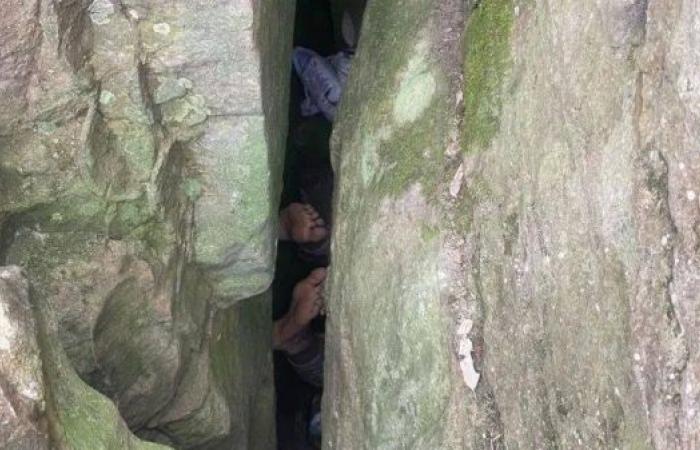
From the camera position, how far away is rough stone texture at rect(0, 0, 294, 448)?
6.70 ft

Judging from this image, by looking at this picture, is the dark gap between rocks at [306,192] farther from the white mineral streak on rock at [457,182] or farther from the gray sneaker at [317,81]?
the white mineral streak on rock at [457,182]

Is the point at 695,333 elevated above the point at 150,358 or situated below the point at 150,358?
above

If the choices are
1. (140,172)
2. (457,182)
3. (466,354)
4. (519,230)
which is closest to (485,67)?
(457,182)

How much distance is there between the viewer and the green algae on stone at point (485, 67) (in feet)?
7.11

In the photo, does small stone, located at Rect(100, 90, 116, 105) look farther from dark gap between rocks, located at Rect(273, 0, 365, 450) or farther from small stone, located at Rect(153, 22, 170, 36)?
dark gap between rocks, located at Rect(273, 0, 365, 450)

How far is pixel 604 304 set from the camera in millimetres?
1628

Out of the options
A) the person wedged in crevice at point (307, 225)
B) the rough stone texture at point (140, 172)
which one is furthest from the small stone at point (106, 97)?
the person wedged in crevice at point (307, 225)

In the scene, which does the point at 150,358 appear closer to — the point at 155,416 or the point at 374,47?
the point at 155,416

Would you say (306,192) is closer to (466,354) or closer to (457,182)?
(457,182)

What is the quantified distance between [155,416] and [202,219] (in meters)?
0.67

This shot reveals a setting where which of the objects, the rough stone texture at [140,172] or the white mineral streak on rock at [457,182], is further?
the white mineral streak on rock at [457,182]

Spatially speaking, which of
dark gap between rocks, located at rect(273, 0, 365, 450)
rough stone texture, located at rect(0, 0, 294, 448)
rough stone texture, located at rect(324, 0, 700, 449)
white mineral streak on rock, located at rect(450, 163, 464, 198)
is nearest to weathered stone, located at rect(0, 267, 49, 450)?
rough stone texture, located at rect(0, 0, 294, 448)

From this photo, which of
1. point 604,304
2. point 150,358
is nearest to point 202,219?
point 150,358

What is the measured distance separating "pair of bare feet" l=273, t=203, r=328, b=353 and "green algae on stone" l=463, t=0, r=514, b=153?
5.62 ft
